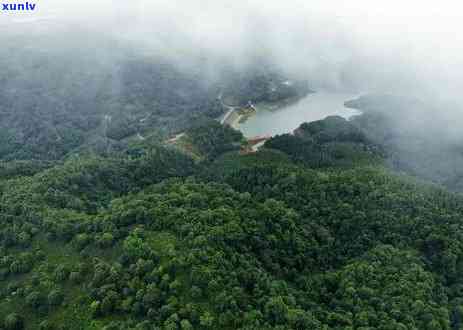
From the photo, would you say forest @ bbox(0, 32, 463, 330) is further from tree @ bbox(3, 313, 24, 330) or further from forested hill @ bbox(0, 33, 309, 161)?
forested hill @ bbox(0, 33, 309, 161)

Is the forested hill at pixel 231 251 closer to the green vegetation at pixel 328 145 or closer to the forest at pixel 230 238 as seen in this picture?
the forest at pixel 230 238

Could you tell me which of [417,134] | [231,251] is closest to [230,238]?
[231,251]

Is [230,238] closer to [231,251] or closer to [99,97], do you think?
[231,251]

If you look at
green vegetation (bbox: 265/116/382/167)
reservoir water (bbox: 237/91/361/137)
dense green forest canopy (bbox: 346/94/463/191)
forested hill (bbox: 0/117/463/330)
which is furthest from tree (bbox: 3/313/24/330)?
reservoir water (bbox: 237/91/361/137)

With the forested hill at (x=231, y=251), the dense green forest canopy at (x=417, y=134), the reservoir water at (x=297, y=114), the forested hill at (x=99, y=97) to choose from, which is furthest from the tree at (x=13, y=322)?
the reservoir water at (x=297, y=114)

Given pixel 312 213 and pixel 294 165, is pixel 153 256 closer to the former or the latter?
pixel 312 213

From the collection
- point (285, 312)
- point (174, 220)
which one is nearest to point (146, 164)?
point (174, 220)
